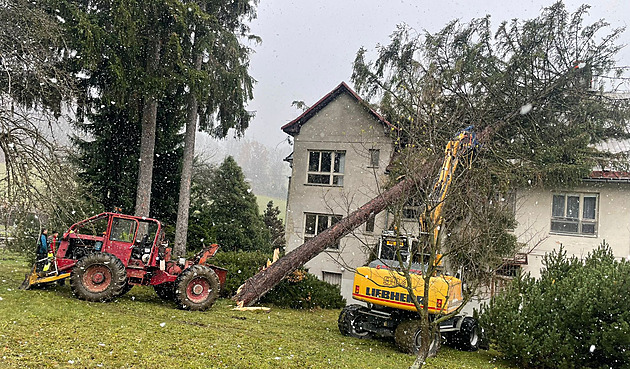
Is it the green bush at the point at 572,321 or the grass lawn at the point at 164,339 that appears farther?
the green bush at the point at 572,321

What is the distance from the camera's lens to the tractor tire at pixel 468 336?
11.5m

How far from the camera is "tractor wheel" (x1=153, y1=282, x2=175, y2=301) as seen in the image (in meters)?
13.1

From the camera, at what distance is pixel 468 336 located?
1148 cm

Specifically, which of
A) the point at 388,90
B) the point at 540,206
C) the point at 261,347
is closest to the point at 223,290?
the point at 261,347

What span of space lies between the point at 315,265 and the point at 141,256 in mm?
10128

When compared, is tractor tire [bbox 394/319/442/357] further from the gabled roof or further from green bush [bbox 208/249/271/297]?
the gabled roof

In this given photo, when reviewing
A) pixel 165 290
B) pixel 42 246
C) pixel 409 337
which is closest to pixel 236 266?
pixel 165 290

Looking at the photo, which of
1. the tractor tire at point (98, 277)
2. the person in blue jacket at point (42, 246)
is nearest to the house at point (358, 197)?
the tractor tire at point (98, 277)

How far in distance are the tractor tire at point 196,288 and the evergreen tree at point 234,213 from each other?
46.9 ft

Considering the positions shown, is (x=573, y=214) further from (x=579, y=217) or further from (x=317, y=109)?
(x=317, y=109)

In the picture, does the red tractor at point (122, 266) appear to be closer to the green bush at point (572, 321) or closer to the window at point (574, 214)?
the green bush at point (572, 321)

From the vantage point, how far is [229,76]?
18359 millimetres

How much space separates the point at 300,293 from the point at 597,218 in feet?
36.6

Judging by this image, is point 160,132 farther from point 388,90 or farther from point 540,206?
point 540,206
